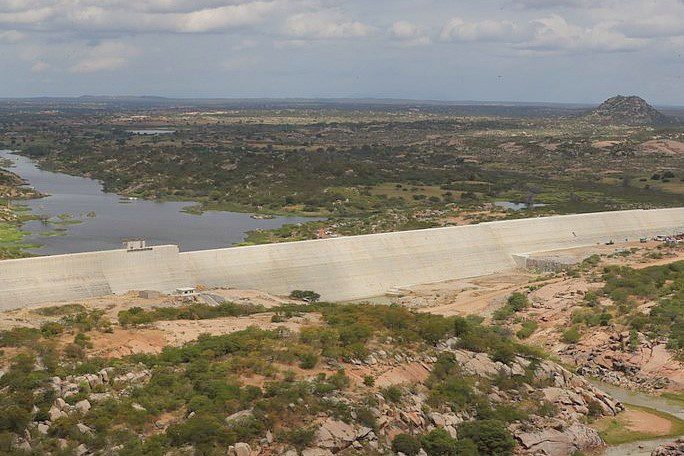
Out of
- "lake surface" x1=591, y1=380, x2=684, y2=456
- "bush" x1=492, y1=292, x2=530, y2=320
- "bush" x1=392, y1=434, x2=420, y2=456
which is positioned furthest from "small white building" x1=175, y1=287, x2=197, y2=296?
"lake surface" x1=591, y1=380, x2=684, y2=456

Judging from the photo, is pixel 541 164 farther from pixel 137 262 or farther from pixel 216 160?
pixel 137 262

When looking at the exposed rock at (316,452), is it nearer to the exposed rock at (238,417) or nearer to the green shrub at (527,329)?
the exposed rock at (238,417)

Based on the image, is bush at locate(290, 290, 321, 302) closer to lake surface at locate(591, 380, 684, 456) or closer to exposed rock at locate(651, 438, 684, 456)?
lake surface at locate(591, 380, 684, 456)

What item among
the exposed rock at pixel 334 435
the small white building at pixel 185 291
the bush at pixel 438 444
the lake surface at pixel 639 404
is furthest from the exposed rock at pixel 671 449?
the small white building at pixel 185 291

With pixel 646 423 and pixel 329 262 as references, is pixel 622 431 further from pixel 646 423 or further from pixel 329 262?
pixel 329 262

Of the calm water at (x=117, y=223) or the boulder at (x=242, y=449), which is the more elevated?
the boulder at (x=242, y=449)

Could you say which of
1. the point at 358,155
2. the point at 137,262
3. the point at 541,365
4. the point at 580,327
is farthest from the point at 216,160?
the point at 541,365
